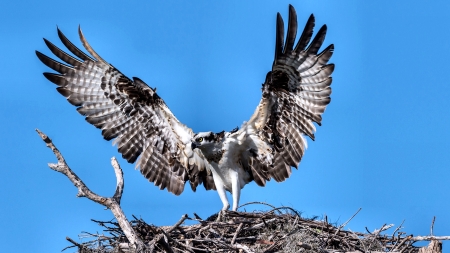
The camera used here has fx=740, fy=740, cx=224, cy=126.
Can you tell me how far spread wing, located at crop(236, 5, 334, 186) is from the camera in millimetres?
9531

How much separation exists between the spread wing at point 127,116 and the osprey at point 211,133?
1cm

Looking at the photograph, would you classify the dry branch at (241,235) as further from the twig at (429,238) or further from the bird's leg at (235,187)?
the bird's leg at (235,187)

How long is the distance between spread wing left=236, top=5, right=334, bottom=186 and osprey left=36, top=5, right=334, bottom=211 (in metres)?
0.01

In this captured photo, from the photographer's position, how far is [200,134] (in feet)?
31.5

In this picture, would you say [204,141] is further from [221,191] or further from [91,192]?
[91,192]

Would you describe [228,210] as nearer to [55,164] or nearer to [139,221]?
[139,221]

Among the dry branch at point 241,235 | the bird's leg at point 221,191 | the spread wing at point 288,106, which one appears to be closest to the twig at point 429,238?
the dry branch at point 241,235

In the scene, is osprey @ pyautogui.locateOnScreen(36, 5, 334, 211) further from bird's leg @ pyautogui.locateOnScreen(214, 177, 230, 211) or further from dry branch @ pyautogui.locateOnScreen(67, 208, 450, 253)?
dry branch @ pyautogui.locateOnScreen(67, 208, 450, 253)

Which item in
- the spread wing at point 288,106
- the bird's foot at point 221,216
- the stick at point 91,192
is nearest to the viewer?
the stick at point 91,192

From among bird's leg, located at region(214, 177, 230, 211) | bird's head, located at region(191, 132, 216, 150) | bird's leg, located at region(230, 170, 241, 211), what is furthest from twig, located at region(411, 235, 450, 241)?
bird's head, located at region(191, 132, 216, 150)

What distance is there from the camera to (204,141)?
31.3 feet

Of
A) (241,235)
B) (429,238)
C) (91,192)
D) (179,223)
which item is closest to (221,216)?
(241,235)

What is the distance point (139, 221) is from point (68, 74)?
319 cm

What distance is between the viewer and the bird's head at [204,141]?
9539 mm
